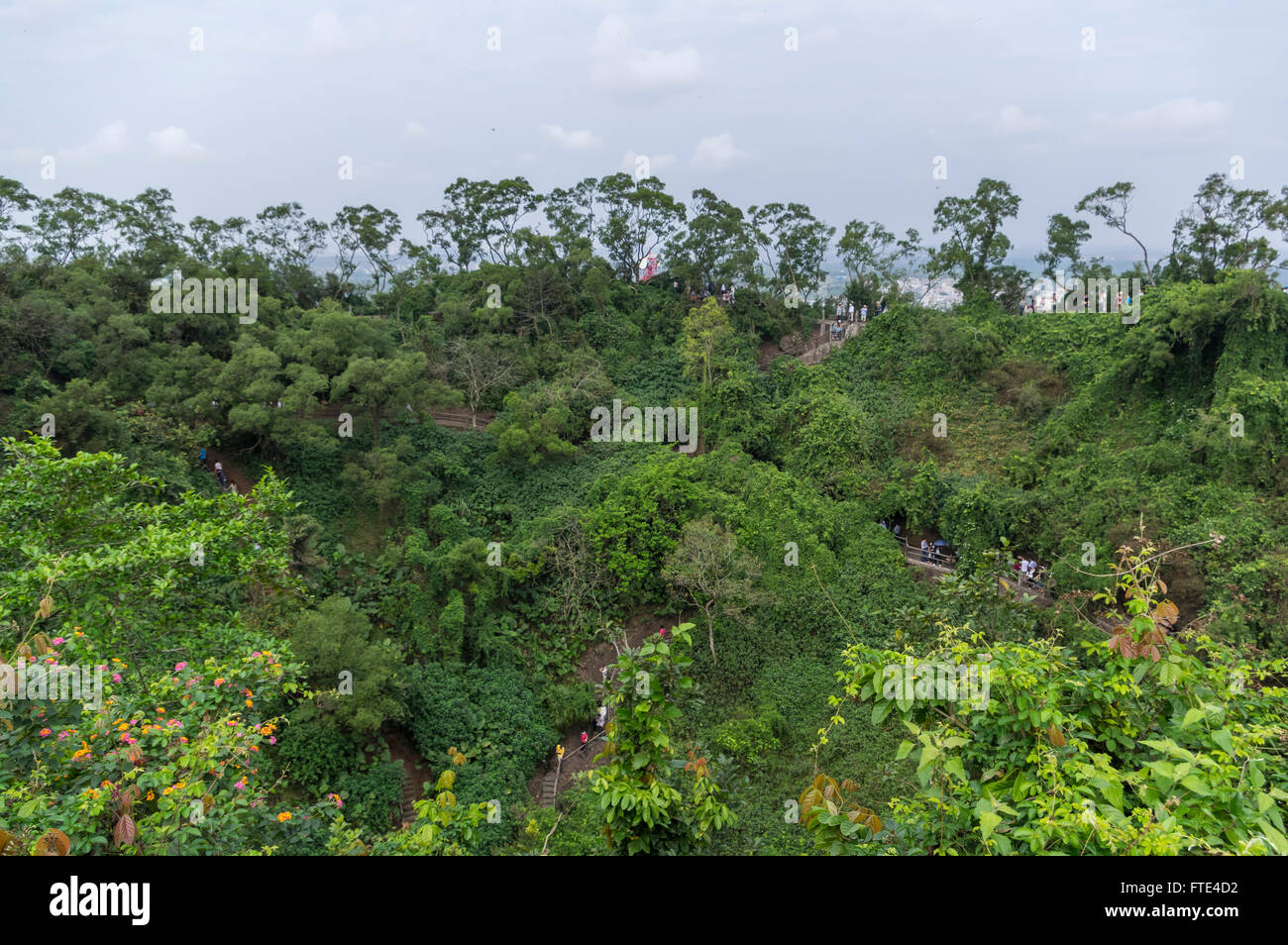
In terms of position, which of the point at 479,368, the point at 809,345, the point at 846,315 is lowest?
the point at 479,368

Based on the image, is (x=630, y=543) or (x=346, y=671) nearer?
(x=346, y=671)

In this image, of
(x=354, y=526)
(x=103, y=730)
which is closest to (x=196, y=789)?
(x=103, y=730)

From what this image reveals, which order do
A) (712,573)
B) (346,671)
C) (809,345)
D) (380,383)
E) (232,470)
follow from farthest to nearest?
(809,345) < (232,470) < (380,383) < (712,573) < (346,671)

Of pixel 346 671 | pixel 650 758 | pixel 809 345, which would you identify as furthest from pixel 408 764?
pixel 809 345

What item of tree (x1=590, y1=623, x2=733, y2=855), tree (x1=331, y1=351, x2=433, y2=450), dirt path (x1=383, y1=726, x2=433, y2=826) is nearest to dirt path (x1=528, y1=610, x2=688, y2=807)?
dirt path (x1=383, y1=726, x2=433, y2=826)

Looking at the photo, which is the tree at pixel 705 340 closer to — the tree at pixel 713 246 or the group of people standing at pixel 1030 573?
the tree at pixel 713 246

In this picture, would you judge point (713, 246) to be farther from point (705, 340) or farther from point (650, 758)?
point (650, 758)
